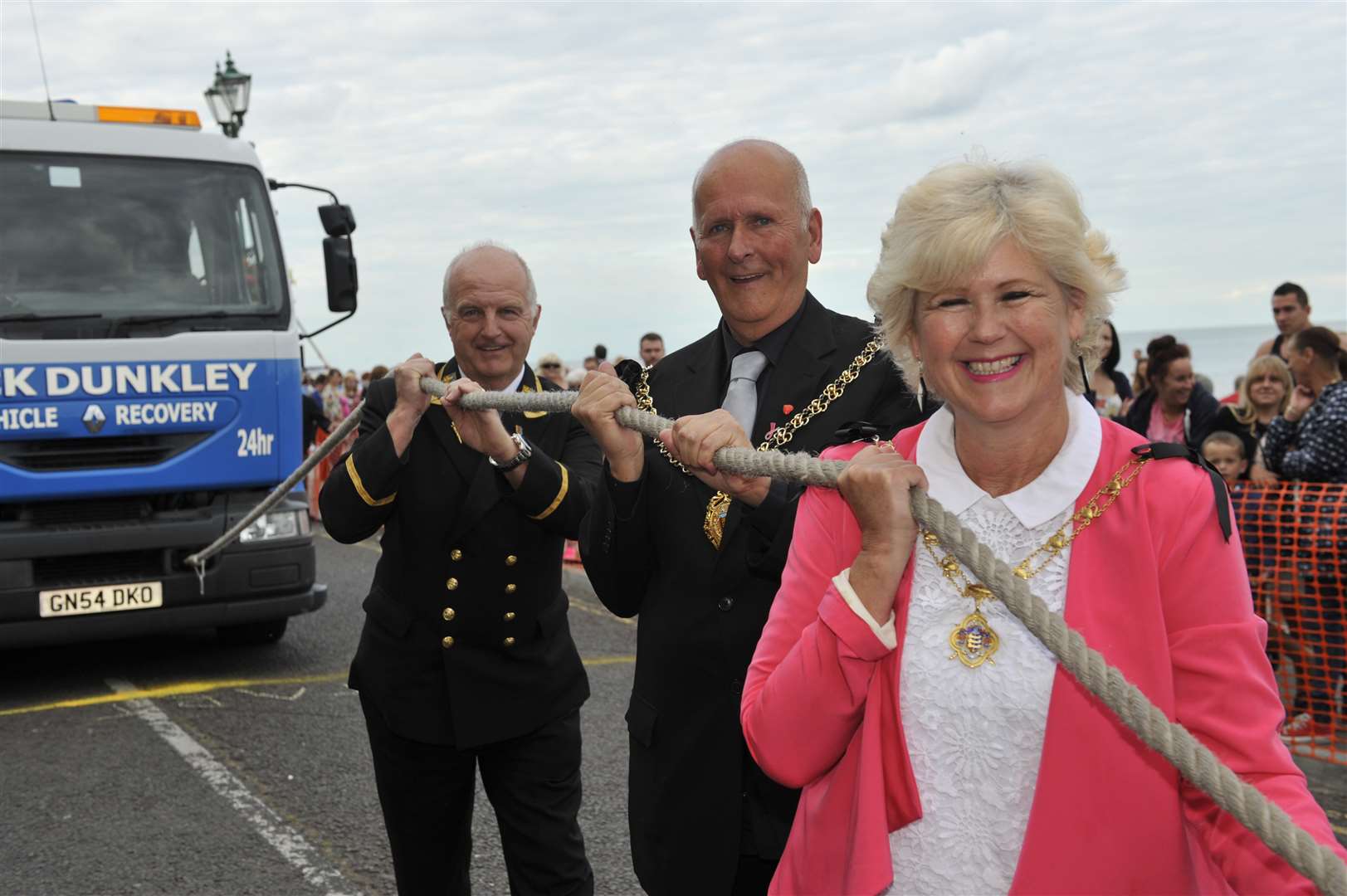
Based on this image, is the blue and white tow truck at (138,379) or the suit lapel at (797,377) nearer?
the suit lapel at (797,377)

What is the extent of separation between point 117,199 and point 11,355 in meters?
1.07

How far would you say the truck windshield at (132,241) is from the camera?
6449 mm

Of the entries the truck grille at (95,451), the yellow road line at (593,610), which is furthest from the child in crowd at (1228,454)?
the truck grille at (95,451)

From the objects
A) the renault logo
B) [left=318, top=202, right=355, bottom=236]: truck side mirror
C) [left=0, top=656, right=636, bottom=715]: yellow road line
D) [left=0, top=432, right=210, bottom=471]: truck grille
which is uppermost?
[left=318, top=202, right=355, bottom=236]: truck side mirror

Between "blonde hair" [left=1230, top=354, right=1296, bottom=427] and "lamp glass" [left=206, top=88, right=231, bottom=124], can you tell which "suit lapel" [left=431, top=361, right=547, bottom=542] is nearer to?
"blonde hair" [left=1230, top=354, right=1296, bottom=427]

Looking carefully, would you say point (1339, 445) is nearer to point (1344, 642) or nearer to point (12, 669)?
point (1344, 642)

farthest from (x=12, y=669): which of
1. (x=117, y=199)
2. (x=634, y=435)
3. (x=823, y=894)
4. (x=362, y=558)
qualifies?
(x=823, y=894)

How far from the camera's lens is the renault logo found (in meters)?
6.45

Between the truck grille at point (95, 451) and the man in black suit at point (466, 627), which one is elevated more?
the truck grille at point (95, 451)

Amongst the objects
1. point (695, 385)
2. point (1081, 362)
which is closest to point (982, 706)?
point (1081, 362)

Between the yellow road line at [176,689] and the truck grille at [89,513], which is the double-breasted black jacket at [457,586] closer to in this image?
the yellow road line at [176,689]

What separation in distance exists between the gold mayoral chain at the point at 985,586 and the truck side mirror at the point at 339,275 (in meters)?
6.03

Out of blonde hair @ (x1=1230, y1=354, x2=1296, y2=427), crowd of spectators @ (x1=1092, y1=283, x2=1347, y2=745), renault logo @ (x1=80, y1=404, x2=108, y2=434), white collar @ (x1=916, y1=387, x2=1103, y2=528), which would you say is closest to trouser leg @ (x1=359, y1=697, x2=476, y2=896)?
white collar @ (x1=916, y1=387, x2=1103, y2=528)

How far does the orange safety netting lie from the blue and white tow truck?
16.4 feet
